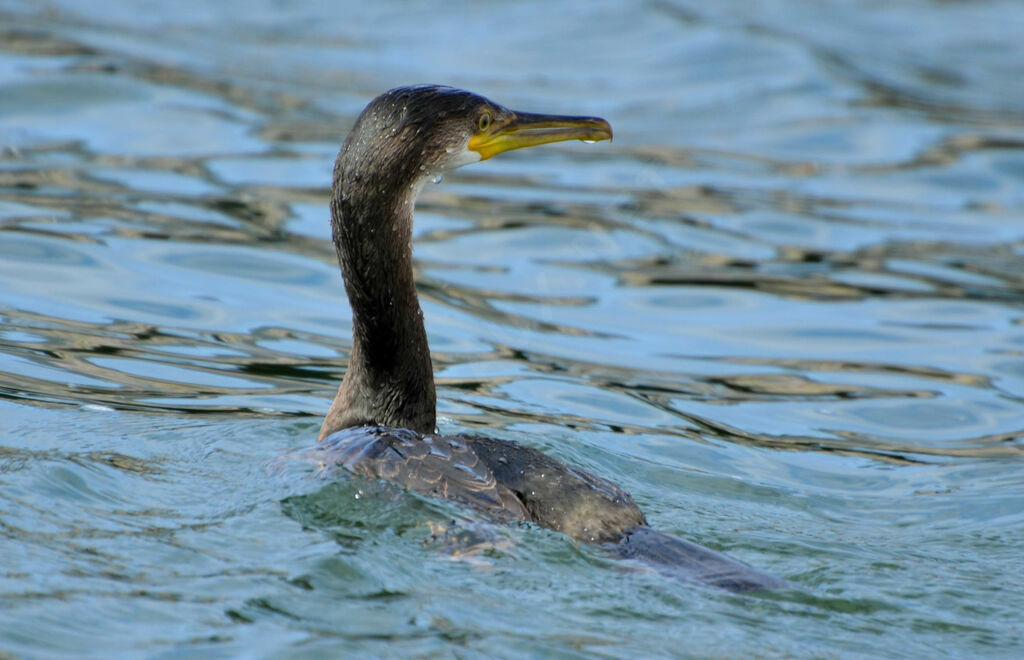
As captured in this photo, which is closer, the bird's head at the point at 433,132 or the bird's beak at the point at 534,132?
the bird's head at the point at 433,132

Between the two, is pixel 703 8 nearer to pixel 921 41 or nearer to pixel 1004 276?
pixel 921 41

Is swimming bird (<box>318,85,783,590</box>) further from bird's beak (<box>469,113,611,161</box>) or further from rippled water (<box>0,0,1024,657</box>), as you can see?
rippled water (<box>0,0,1024,657</box>)

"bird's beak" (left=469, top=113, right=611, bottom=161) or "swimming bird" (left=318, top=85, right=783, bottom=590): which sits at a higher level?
"bird's beak" (left=469, top=113, right=611, bottom=161)

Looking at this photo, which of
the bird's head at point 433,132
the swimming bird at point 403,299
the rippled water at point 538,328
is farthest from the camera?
the bird's head at point 433,132

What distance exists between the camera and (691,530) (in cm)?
493

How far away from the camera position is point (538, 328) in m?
8.01

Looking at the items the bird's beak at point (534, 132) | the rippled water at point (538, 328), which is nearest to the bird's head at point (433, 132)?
the bird's beak at point (534, 132)

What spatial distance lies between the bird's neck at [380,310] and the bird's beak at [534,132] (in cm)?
38

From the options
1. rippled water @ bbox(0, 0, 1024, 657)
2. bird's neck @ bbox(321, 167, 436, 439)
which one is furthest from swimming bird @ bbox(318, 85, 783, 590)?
rippled water @ bbox(0, 0, 1024, 657)

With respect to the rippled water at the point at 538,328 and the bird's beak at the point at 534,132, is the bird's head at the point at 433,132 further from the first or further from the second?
the rippled water at the point at 538,328

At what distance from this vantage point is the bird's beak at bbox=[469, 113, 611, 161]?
5590 mm

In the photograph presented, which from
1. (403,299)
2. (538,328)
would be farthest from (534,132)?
(538,328)

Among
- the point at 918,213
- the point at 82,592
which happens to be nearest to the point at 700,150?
the point at 918,213

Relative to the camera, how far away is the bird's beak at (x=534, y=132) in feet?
18.3
